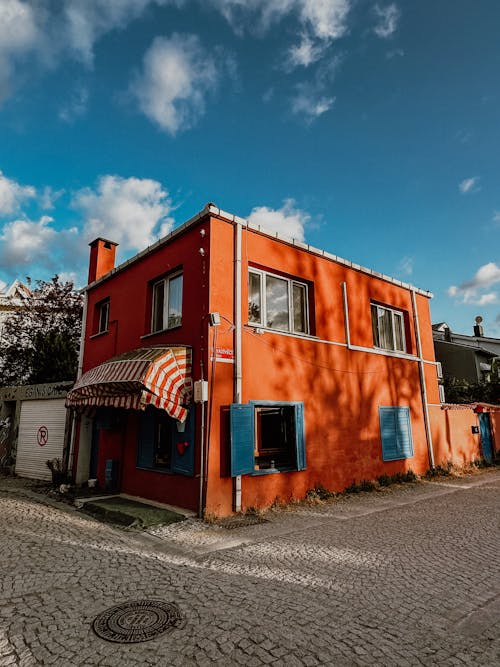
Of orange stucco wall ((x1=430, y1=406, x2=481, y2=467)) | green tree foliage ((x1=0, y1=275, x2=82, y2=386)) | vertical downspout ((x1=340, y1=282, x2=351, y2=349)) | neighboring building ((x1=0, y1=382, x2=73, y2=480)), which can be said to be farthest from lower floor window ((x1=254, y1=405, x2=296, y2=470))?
green tree foliage ((x1=0, y1=275, x2=82, y2=386))

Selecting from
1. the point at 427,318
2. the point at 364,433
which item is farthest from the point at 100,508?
the point at 427,318

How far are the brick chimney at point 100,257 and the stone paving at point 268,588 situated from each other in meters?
8.63

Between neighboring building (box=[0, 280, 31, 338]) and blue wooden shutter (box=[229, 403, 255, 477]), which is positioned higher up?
neighboring building (box=[0, 280, 31, 338])

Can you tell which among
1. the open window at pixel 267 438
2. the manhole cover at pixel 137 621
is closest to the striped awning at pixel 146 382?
the open window at pixel 267 438

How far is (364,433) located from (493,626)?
7871mm

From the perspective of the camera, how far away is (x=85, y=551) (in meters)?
5.95

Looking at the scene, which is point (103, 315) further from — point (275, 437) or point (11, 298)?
point (11, 298)

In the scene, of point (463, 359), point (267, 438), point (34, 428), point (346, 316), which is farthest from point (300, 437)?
point (463, 359)

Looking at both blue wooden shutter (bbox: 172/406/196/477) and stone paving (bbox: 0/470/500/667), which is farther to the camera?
blue wooden shutter (bbox: 172/406/196/477)

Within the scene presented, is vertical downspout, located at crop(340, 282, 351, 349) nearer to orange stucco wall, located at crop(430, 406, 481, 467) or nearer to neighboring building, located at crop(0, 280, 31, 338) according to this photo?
orange stucco wall, located at crop(430, 406, 481, 467)

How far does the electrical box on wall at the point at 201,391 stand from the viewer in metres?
8.05

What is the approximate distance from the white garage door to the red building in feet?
6.04

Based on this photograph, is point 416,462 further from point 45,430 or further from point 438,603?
point 45,430

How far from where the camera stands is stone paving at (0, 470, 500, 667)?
3361 millimetres
